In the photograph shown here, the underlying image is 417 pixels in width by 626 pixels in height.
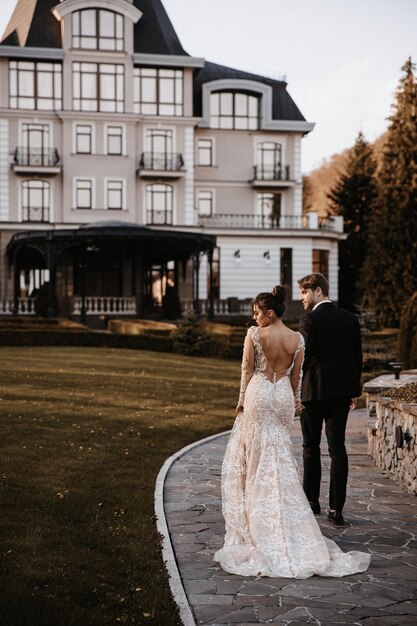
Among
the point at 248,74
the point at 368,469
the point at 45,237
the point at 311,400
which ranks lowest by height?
the point at 368,469

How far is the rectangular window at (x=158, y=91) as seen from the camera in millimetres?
43781

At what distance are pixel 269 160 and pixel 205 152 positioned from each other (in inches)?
153

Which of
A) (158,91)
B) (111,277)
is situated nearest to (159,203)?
(111,277)

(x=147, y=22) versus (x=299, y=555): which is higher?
(x=147, y=22)

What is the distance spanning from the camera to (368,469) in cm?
979

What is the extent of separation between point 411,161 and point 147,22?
1693 cm

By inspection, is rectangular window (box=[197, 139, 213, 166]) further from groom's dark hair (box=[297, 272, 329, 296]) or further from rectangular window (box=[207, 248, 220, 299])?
groom's dark hair (box=[297, 272, 329, 296])

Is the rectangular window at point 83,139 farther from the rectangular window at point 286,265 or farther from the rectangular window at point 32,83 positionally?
the rectangular window at point 286,265

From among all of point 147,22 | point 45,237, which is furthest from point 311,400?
point 147,22

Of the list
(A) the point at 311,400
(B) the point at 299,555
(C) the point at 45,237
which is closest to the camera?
(B) the point at 299,555

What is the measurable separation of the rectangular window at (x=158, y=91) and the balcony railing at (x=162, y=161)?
7.59 feet

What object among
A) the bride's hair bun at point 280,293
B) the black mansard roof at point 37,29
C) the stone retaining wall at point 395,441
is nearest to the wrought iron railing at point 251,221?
the black mansard roof at point 37,29

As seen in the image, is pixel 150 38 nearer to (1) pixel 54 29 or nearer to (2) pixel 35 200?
(1) pixel 54 29

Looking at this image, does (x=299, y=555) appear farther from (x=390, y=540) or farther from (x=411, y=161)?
(x=411, y=161)
